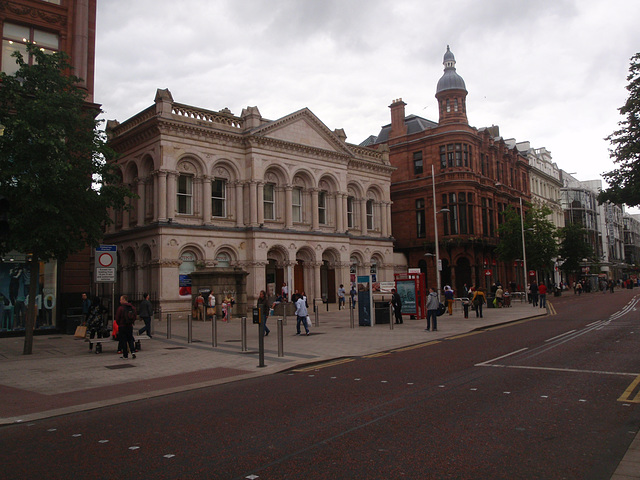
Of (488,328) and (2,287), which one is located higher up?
(2,287)

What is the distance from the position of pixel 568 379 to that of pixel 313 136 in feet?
103

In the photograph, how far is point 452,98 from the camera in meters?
51.2

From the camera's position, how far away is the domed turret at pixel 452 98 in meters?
50.9

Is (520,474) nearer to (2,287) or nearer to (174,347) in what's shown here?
(174,347)

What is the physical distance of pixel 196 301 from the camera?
27.8 meters

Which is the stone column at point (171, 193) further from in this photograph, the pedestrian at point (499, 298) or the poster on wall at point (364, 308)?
the pedestrian at point (499, 298)

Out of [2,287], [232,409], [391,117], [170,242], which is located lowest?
[232,409]

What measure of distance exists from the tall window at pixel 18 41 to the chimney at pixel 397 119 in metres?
37.8

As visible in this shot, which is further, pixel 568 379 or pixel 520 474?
pixel 568 379

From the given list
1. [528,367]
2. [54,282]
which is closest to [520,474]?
[528,367]

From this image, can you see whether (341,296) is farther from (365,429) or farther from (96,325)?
(365,429)

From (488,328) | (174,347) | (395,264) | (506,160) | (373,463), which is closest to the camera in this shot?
(373,463)

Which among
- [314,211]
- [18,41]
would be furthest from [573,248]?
[18,41]

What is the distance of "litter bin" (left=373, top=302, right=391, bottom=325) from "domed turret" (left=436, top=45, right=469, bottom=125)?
106ft
